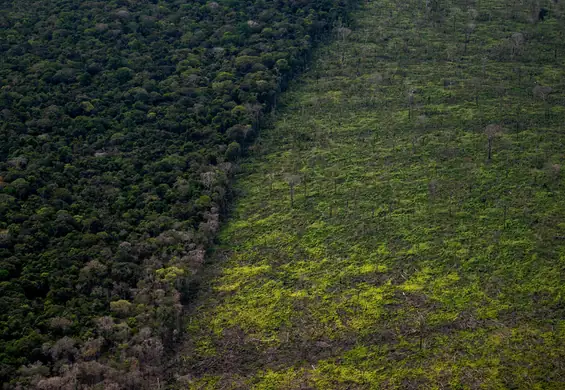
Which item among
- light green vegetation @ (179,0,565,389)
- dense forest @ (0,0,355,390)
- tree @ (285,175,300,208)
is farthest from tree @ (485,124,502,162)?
dense forest @ (0,0,355,390)

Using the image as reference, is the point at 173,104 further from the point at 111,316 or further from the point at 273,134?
the point at 111,316

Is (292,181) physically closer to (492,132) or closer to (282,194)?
(282,194)

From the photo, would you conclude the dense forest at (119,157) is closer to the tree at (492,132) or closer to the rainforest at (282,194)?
the rainforest at (282,194)

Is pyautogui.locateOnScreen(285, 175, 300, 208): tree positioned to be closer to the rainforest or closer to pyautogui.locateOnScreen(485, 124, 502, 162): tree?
the rainforest

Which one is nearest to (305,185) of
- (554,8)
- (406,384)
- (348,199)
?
(348,199)

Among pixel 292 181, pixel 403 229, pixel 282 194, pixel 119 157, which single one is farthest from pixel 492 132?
pixel 119 157

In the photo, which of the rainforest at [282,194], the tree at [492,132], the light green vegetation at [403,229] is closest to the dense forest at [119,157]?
the rainforest at [282,194]
